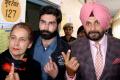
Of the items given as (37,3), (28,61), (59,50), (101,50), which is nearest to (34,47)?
(59,50)

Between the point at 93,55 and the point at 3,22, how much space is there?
103 cm

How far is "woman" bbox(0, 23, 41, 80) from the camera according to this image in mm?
2254

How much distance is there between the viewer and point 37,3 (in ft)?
14.5

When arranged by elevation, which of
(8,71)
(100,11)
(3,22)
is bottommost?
(8,71)

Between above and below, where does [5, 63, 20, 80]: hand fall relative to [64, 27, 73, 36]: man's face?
above

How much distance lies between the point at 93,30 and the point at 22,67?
707 mm

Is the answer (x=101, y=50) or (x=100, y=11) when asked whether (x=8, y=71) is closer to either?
(x=101, y=50)

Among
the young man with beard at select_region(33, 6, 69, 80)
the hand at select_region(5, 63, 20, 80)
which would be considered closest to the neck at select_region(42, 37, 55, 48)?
the young man with beard at select_region(33, 6, 69, 80)

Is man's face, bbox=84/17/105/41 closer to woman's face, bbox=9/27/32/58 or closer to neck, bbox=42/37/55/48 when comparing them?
neck, bbox=42/37/55/48

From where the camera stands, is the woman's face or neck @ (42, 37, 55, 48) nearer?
the woman's face

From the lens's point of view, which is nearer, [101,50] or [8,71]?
[8,71]

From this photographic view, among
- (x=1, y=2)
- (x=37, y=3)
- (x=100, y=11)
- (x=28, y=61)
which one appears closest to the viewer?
(x=28, y=61)

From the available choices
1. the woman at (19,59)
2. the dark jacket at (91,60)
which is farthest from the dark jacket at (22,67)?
the dark jacket at (91,60)

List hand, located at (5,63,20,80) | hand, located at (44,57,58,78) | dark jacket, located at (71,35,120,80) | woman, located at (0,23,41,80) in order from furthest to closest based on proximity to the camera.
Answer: dark jacket, located at (71,35,120,80), hand, located at (44,57,58,78), woman, located at (0,23,41,80), hand, located at (5,63,20,80)
